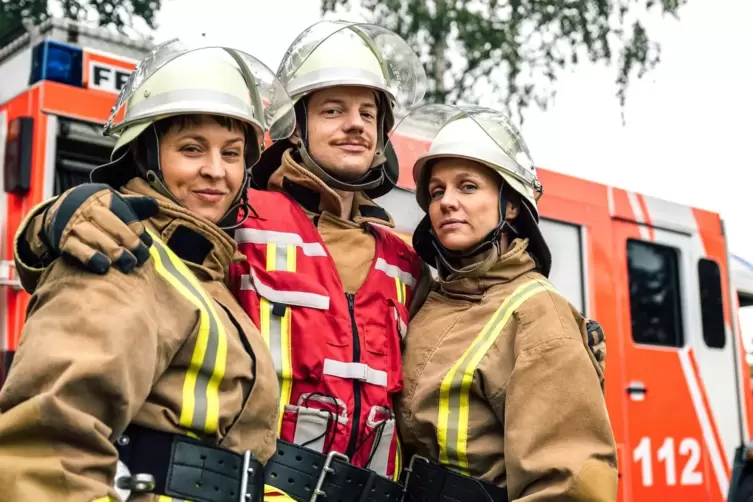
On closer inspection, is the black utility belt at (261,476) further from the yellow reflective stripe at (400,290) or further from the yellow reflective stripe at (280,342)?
the yellow reflective stripe at (400,290)

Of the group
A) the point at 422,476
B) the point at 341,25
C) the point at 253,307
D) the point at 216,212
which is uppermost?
the point at 341,25

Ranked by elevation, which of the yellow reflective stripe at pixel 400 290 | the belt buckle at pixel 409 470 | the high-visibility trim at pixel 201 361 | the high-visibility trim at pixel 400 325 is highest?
the yellow reflective stripe at pixel 400 290

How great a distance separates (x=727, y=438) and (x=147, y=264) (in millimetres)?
5153

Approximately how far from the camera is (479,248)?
2.86 m

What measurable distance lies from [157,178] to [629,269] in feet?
13.5

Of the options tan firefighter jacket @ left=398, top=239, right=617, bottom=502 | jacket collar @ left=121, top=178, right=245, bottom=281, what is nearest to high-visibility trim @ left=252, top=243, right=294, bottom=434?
jacket collar @ left=121, top=178, right=245, bottom=281

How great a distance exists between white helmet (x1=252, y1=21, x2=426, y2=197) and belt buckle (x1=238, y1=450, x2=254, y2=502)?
1019mm

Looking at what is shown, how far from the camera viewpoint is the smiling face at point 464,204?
A: 2.87m

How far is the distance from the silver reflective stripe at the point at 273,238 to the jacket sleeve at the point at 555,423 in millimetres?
657

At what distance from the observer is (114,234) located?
6.08 feet

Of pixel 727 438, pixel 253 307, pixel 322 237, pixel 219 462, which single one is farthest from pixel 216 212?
pixel 727 438

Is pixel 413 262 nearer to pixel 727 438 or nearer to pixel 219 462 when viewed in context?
pixel 219 462

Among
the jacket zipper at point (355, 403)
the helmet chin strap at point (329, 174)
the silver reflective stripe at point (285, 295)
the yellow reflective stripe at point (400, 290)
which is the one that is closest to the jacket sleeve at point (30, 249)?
the silver reflective stripe at point (285, 295)

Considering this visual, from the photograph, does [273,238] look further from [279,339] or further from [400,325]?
[400,325]
